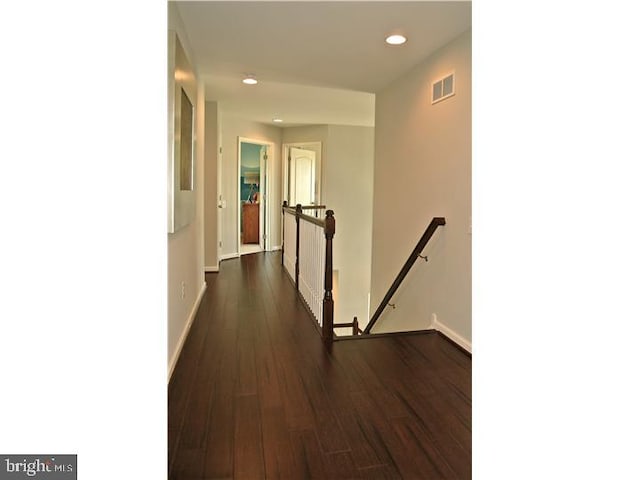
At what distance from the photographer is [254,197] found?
10.1m

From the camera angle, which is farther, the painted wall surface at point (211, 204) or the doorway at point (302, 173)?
the doorway at point (302, 173)

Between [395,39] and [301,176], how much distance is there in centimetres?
526

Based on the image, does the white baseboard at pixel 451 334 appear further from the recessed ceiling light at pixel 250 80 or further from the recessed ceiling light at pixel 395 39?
the recessed ceiling light at pixel 250 80

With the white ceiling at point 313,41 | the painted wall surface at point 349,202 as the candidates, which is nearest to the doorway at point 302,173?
the painted wall surface at point 349,202

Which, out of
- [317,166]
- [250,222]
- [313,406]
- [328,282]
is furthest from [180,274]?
[250,222]

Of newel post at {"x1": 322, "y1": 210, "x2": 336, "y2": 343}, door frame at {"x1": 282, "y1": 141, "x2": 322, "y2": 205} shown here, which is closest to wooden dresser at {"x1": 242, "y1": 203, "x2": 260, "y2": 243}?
door frame at {"x1": 282, "y1": 141, "x2": 322, "y2": 205}

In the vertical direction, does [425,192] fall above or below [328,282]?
above

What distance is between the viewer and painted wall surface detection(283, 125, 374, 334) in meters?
8.10

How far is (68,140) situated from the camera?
1152mm

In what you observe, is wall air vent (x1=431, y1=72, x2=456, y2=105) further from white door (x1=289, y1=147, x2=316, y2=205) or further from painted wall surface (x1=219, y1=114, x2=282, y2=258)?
white door (x1=289, y1=147, x2=316, y2=205)

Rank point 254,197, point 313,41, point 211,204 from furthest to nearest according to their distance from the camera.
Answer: point 254,197, point 211,204, point 313,41

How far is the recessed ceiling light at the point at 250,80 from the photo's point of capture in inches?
183

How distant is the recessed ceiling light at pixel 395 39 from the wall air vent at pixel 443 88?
0.46 metres

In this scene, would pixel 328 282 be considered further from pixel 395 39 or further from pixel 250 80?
pixel 250 80
